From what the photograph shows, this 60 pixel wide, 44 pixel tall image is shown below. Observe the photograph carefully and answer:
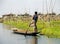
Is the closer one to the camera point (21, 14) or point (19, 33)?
point (19, 33)

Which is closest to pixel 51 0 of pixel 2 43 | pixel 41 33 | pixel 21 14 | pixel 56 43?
pixel 41 33

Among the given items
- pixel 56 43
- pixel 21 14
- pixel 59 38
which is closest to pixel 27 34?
pixel 59 38

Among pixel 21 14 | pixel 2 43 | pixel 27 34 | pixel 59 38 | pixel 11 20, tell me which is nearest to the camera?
pixel 2 43

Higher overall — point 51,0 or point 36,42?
point 51,0

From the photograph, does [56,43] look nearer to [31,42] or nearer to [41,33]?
[31,42]

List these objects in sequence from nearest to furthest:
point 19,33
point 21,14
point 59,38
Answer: point 59,38, point 19,33, point 21,14

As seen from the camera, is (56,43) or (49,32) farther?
(49,32)

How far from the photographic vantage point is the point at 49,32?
11711mm

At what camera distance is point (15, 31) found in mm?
12961

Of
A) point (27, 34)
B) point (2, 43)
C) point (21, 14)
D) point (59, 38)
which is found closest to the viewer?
point (2, 43)

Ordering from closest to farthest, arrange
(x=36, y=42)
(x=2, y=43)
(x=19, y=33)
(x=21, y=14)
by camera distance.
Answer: (x=2, y=43) < (x=36, y=42) < (x=19, y=33) < (x=21, y=14)

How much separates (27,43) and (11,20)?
1489 centimetres

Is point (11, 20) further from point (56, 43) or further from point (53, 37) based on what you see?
point (56, 43)

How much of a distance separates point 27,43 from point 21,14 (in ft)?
32.8
